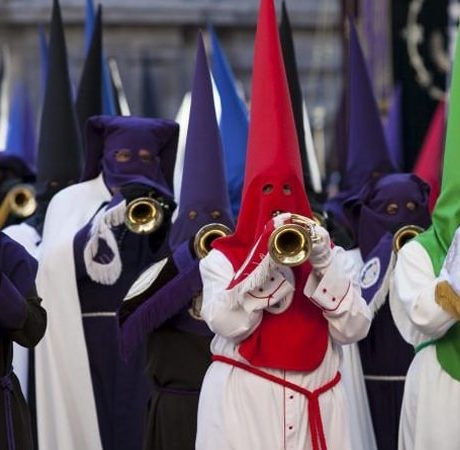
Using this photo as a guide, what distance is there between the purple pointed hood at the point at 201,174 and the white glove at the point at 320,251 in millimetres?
1579

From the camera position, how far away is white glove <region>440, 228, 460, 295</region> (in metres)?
7.65

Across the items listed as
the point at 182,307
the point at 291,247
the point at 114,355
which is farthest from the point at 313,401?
the point at 114,355

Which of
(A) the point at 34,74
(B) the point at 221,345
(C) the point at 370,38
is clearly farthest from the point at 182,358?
(A) the point at 34,74

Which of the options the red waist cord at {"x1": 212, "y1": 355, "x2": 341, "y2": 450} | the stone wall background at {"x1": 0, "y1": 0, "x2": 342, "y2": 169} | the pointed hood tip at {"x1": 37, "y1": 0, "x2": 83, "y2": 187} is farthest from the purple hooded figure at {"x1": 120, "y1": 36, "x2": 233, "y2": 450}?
the stone wall background at {"x1": 0, "y1": 0, "x2": 342, "y2": 169}

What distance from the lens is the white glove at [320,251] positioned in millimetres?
7316

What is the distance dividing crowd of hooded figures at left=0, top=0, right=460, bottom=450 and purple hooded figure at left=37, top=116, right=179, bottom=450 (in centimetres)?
1

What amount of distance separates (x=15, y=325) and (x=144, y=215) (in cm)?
195

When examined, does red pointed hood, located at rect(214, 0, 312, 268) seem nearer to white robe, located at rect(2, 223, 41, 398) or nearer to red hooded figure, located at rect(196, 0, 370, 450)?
red hooded figure, located at rect(196, 0, 370, 450)

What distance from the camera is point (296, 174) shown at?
7.71 metres

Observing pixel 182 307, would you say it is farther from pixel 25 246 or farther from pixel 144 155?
pixel 25 246

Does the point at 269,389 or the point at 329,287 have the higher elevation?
the point at 329,287

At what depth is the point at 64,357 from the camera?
10.1m

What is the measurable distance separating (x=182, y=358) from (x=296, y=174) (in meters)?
1.37

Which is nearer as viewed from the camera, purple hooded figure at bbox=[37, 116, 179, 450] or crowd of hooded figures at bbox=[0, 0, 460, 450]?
crowd of hooded figures at bbox=[0, 0, 460, 450]
